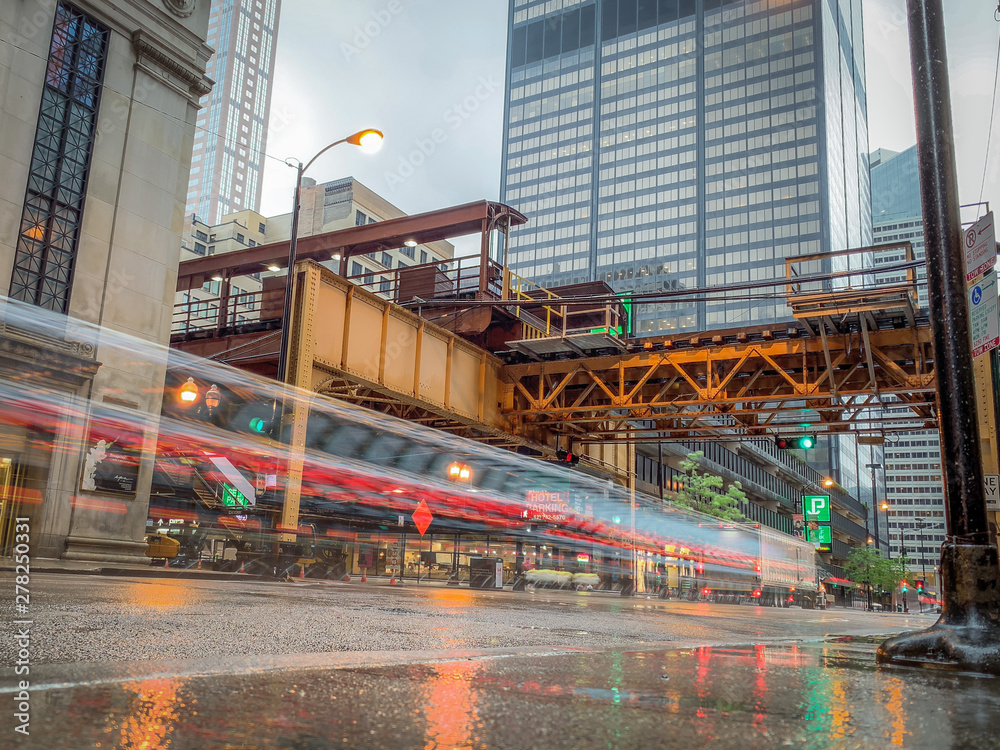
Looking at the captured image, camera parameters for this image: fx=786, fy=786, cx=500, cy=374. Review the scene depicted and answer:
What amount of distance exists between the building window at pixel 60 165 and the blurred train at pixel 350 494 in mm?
2170

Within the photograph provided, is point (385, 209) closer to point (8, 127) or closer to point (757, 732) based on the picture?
point (8, 127)

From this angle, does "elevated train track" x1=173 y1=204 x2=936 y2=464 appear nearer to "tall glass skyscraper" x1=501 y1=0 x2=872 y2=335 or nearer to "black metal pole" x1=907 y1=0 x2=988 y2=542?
"black metal pole" x1=907 y1=0 x2=988 y2=542

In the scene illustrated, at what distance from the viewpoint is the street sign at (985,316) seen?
8094 millimetres

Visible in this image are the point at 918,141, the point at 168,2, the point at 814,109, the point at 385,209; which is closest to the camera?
the point at 918,141

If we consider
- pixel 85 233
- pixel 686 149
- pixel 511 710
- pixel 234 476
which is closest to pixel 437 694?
pixel 511 710

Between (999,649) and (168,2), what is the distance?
88.0 feet

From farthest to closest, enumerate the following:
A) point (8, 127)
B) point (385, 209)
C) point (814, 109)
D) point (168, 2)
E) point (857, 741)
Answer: point (814, 109)
point (385, 209)
point (168, 2)
point (8, 127)
point (857, 741)

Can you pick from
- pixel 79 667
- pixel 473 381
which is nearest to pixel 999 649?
pixel 79 667

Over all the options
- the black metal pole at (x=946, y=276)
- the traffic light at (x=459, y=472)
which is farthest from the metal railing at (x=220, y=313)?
the black metal pole at (x=946, y=276)

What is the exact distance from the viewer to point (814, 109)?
14938cm

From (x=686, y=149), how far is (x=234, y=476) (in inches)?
5687

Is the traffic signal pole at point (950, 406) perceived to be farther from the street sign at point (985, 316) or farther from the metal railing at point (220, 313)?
the metal railing at point (220, 313)

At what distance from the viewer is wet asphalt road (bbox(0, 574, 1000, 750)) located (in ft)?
8.52

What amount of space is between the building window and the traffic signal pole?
2063cm
